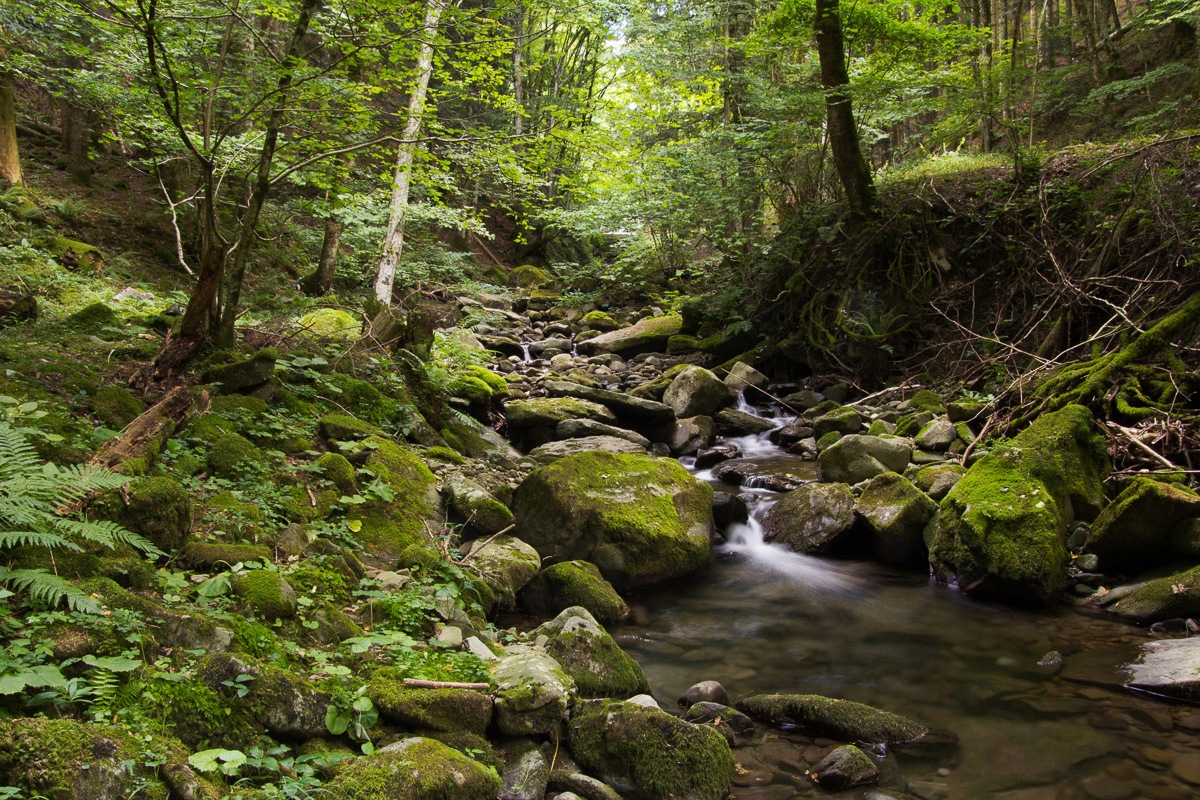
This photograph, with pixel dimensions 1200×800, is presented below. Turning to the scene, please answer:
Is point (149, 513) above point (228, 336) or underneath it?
underneath

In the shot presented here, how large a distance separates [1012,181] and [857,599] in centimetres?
880

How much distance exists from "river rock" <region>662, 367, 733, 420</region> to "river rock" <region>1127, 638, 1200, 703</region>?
311 inches

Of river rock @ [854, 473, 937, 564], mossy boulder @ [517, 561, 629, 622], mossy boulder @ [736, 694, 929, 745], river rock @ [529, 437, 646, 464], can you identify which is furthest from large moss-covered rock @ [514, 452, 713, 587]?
mossy boulder @ [736, 694, 929, 745]

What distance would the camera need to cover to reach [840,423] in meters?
10.3

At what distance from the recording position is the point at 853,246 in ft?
43.0

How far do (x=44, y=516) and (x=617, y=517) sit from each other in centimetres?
451

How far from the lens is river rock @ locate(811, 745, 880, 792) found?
11.8 ft

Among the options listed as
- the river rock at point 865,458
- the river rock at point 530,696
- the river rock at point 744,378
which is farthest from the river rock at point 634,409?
the river rock at point 530,696

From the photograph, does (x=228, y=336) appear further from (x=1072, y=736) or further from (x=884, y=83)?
(x=884, y=83)

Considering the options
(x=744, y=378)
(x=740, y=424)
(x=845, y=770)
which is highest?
(x=744, y=378)

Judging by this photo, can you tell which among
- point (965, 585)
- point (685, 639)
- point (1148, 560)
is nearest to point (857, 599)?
point (965, 585)

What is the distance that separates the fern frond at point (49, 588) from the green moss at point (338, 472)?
2736mm

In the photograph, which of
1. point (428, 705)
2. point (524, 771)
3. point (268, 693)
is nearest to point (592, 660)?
point (524, 771)

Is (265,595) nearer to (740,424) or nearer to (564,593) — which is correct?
(564,593)
